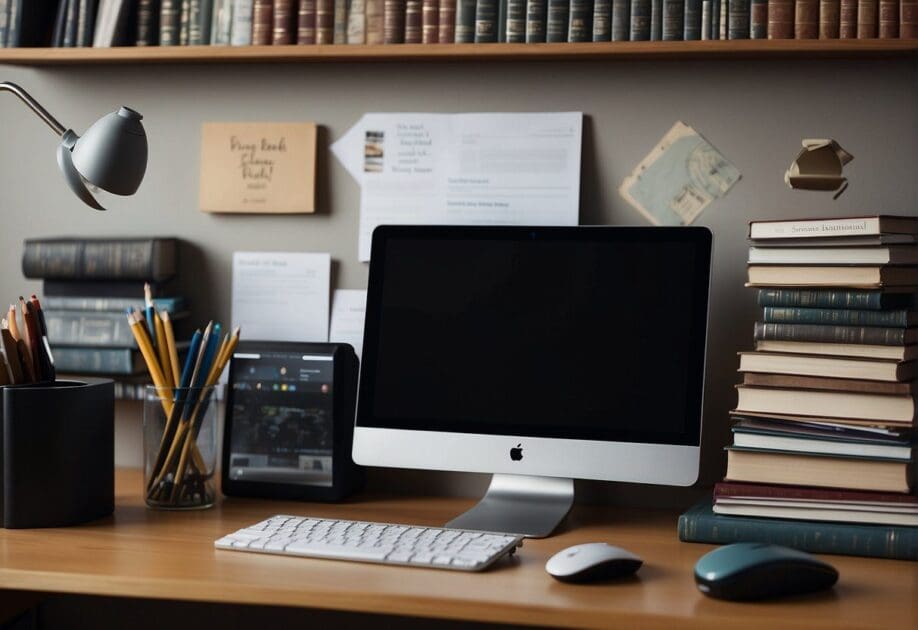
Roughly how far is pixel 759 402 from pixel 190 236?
0.93 meters

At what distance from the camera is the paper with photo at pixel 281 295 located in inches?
67.9

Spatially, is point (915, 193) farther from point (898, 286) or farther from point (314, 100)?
point (314, 100)

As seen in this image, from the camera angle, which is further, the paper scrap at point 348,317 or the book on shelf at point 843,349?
the paper scrap at point 348,317

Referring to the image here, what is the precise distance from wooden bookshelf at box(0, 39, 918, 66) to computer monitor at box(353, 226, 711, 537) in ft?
0.82

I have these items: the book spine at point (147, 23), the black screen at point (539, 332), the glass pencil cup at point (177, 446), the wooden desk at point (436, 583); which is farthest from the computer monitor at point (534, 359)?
the book spine at point (147, 23)

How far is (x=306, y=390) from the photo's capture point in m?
1.58

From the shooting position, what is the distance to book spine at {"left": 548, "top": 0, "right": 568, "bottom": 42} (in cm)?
154

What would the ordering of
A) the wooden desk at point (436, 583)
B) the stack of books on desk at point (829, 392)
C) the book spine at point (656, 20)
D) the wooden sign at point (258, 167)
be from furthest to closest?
the wooden sign at point (258, 167) < the book spine at point (656, 20) < the stack of books on desk at point (829, 392) < the wooden desk at point (436, 583)

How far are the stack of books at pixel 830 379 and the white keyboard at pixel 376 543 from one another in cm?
32

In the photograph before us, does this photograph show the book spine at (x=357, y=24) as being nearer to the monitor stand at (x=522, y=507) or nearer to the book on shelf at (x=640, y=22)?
the book on shelf at (x=640, y=22)

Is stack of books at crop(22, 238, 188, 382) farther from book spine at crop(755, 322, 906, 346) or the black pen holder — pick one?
book spine at crop(755, 322, 906, 346)

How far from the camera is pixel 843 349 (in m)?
1.35

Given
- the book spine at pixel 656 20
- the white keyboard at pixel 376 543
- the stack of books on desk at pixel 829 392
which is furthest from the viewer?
the book spine at pixel 656 20

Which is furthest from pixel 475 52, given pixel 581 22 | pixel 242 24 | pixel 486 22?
pixel 242 24
